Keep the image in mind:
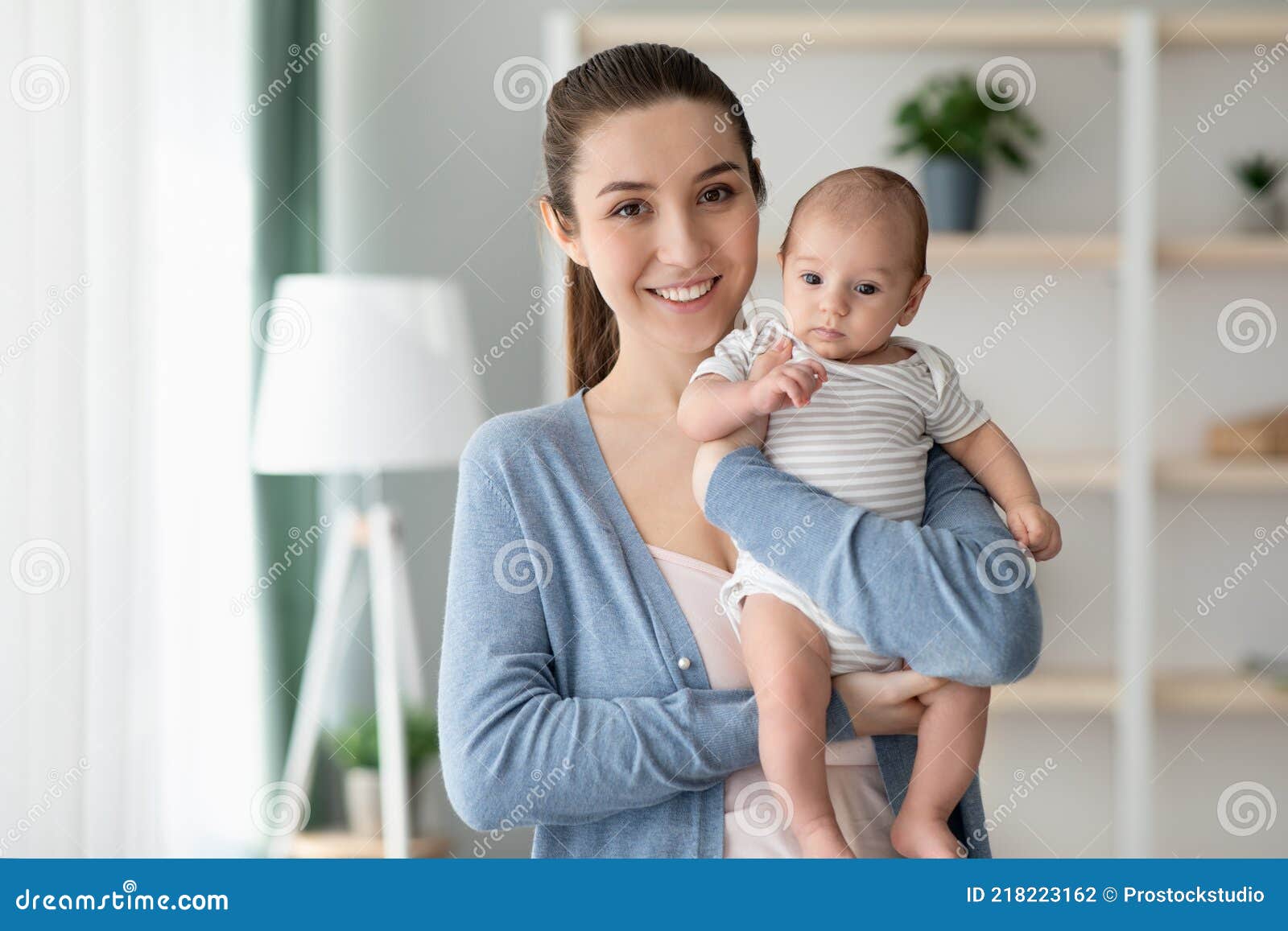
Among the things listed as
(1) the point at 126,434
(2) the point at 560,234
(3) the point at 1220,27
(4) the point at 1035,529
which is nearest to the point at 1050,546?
(4) the point at 1035,529

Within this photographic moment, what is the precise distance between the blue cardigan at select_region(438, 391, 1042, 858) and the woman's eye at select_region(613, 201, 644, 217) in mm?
209

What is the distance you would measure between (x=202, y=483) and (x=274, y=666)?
495 mm

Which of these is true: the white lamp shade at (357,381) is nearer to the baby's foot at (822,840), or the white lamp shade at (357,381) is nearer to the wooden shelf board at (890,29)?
the wooden shelf board at (890,29)

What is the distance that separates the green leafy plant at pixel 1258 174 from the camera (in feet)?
9.29

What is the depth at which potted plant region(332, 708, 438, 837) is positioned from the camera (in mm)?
2521

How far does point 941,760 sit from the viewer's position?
3.22ft

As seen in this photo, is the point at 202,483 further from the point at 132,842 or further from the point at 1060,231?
the point at 1060,231

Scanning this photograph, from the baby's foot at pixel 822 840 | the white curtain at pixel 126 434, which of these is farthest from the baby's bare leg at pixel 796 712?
the white curtain at pixel 126 434

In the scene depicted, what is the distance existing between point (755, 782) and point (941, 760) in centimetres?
15

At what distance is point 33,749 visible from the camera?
5.51 feet

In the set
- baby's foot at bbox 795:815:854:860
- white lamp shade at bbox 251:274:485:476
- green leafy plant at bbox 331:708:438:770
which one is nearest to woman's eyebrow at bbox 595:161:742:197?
baby's foot at bbox 795:815:854:860

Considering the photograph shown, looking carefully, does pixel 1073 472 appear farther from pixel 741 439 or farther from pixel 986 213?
pixel 741 439

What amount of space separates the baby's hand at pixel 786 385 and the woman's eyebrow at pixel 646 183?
0.64 ft

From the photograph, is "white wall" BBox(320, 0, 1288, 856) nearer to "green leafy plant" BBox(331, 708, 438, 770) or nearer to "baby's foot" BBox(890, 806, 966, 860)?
"green leafy plant" BBox(331, 708, 438, 770)
